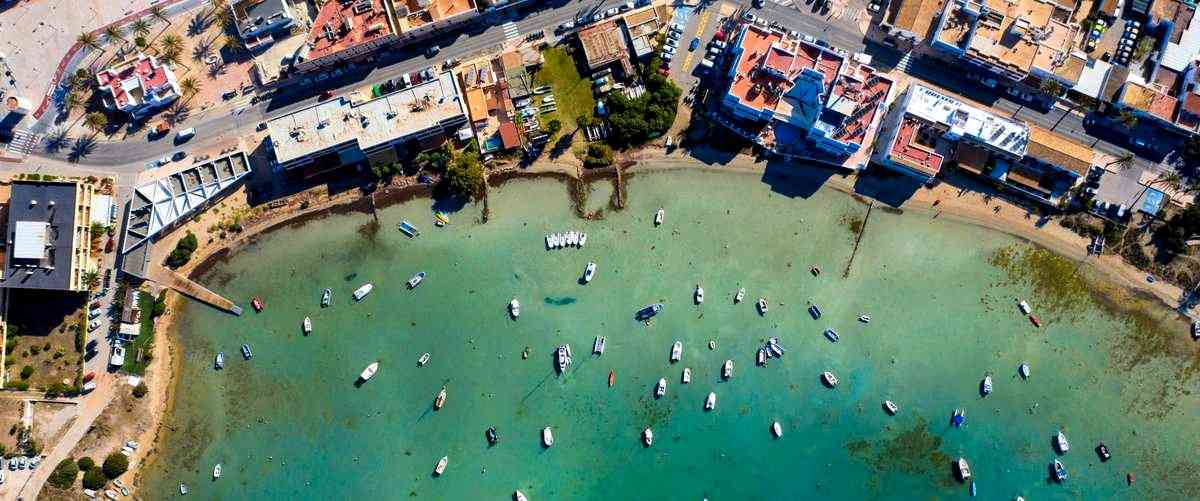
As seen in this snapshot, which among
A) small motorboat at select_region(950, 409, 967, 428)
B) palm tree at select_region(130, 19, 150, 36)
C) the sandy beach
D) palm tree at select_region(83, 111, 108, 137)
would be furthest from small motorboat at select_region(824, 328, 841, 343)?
palm tree at select_region(83, 111, 108, 137)

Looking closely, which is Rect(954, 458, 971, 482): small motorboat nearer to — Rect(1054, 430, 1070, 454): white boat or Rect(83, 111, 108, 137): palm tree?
Rect(1054, 430, 1070, 454): white boat

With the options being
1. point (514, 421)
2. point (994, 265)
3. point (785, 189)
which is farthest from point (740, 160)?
point (514, 421)

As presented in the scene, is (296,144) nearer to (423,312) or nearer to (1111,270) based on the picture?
(423,312)

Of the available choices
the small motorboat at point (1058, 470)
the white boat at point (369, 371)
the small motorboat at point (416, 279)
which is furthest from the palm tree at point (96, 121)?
the small motorboat at point (1058, 470)

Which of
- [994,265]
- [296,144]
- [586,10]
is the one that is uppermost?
[586,10]

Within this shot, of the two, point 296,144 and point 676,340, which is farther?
point 676,340

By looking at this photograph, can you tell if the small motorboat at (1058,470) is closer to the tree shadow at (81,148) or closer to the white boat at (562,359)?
the white boat at (562,359)
